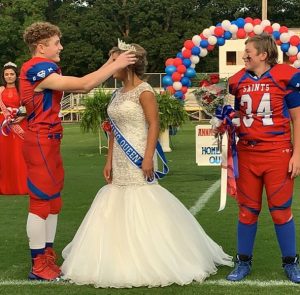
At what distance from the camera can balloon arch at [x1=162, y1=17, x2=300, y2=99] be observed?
18.2 meters

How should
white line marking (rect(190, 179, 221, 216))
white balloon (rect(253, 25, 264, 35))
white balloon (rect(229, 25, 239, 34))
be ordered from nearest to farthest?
1. white line marking (rect(190, 179, 221, 216))
2. white balloon (rect(253, 25, 264, 35))
3. white balloon (rect(229, 25, 239, 34))

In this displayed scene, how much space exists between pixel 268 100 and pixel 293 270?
1334mm

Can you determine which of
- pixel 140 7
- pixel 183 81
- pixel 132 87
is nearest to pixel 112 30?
pixel 140 7

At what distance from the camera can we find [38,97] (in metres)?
4.81

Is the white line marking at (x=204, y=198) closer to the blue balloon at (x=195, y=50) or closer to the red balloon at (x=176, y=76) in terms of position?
the red balloon at (x=176, y=76)

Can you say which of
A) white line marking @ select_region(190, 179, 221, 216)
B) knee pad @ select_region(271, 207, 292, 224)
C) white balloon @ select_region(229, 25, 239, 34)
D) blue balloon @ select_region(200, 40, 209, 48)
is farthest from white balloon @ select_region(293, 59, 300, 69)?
knee pad @ select_region(271, 207, 292, 224)

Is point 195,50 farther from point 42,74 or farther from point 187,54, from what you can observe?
point 42,74

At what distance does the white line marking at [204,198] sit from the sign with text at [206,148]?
64 centimetres

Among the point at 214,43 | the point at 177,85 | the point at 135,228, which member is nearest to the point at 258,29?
the point at 214,43

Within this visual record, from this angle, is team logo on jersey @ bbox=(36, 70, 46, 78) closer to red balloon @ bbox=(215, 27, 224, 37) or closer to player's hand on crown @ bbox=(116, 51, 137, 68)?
player's hand on crown @ bbox=(116, 51, 137, 68)

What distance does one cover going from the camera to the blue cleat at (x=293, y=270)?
15.7 feet

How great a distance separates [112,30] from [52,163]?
56.1 m

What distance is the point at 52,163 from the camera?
4.91 meters

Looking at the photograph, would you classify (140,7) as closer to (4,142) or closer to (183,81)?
(183,81)
